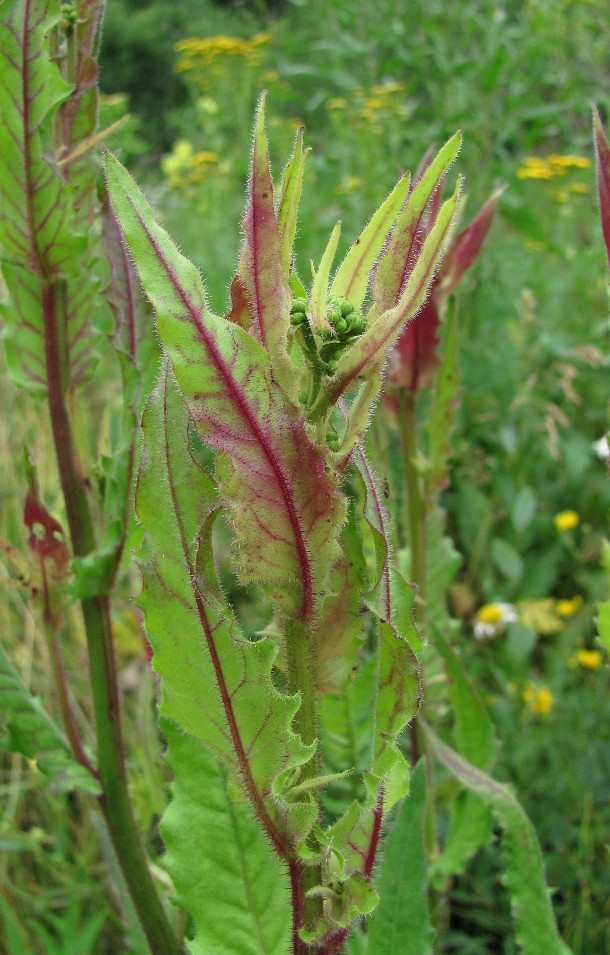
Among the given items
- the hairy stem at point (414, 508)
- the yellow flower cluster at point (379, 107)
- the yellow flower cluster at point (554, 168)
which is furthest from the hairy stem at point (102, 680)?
the yellow flower cluster at point (554, 168)

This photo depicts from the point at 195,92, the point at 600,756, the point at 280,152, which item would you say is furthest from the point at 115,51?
the point at 600,756

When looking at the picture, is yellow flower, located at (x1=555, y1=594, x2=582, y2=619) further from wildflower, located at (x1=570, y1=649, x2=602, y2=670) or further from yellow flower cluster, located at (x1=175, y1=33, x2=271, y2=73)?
yellow flower cluster, located at (x1=175, y1=33, x2=271, y2=73)

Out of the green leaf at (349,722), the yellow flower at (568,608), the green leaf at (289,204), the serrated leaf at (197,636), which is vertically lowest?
the yellow flower at (568,608)

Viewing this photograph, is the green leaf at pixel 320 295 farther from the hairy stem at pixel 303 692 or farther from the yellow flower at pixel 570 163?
the yellow flower at pixel 570 163

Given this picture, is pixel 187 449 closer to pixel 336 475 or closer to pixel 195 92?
pixel 336 475

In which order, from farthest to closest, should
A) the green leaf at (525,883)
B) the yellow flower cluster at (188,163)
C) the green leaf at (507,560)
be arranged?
the yellow flower cluster at (188,163), the green leaf at (507,560), the green leaf at (525,883)

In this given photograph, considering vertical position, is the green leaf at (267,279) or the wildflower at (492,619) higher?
the green leaf at (267,279)

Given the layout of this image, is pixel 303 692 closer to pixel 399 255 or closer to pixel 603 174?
pixel 399 255
